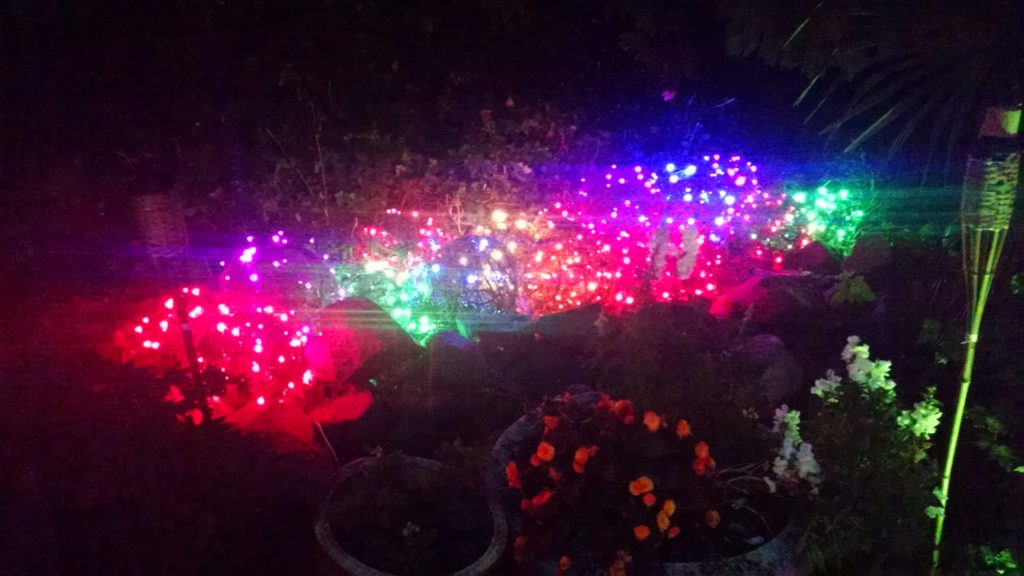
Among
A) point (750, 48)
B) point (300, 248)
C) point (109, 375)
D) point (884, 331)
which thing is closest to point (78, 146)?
point (109, 375)

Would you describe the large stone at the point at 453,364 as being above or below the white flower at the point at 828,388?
below

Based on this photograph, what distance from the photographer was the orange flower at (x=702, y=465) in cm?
271

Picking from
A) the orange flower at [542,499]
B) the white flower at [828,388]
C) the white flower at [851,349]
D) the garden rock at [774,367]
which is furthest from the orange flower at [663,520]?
the garden rock at [774,367]

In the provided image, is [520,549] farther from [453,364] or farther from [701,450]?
[453,364]

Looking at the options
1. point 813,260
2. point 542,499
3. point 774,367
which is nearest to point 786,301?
point 774,367

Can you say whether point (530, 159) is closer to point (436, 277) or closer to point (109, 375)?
point (436, 277)

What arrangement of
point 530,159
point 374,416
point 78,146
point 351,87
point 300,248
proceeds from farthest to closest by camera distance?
point 530,159 < point 300,248 < point 351,87 < point 374,416 < point 78,146

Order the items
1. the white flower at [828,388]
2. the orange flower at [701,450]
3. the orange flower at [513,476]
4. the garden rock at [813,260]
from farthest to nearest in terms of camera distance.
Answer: the garden rock at [813,260], the white flower at [828,388], the orange flower at [513,476], the orange flower at [701,450]

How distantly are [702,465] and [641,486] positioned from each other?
26 centimetres

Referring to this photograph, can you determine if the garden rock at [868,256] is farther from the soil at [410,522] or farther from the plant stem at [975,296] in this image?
the soil at [410,522]

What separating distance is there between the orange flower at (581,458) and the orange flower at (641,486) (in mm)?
196

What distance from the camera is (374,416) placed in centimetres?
401

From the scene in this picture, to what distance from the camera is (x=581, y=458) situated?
2721mm

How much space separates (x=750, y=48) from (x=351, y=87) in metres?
3.22
